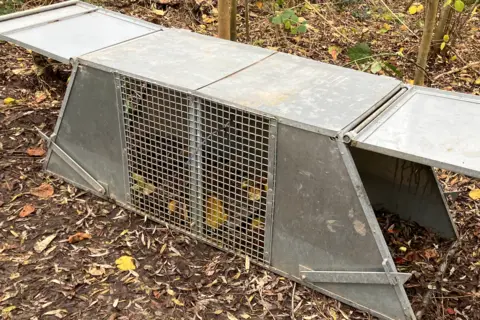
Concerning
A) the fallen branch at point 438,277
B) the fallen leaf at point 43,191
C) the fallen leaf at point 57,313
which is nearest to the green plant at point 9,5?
the fallen leaf at point 43,191

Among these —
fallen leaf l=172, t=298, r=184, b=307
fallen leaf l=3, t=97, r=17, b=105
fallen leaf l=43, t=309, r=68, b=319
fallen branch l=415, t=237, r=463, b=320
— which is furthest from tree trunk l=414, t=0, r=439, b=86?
fallen leaf l=3, t=97, r=17, b=105

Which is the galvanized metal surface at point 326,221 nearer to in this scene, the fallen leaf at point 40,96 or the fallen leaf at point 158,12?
the fallen leaf at point 40,96

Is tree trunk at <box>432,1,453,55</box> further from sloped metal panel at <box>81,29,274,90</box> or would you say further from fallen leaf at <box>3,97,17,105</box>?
fallen leaf at <box>3,97,17,105</box>

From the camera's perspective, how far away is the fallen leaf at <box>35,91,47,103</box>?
5033 mm

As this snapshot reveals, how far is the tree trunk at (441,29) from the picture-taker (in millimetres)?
5859

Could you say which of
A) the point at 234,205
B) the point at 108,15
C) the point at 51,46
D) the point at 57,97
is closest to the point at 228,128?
the point at 234,205

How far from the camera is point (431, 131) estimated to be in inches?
106

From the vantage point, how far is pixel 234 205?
3234 mm

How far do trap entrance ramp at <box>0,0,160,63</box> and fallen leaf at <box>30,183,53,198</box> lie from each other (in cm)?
100

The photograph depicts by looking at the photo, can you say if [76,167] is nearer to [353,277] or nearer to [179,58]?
[179,58]

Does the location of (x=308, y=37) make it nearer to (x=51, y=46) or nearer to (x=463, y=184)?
(x=463, y=184)

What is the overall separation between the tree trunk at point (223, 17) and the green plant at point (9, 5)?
2.99m

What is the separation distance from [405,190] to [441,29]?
10.1ft

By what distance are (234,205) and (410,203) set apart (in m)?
1.29
